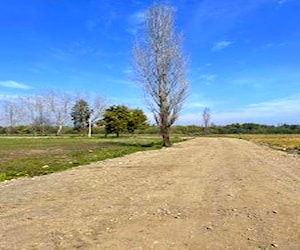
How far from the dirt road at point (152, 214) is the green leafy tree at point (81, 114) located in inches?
4210

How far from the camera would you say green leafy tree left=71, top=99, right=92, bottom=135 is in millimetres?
120375

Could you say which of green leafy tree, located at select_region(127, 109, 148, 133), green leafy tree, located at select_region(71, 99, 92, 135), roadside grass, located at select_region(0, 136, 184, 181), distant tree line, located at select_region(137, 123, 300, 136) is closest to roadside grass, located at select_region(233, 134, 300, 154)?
roadside grass, located at select_region(0, 136, 184, 181)

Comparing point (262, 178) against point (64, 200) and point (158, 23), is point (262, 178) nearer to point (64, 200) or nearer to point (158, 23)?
point (64, 200)

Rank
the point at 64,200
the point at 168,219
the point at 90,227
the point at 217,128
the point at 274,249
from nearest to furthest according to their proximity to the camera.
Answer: the point at 274,249 → the point at 90,227 → the point at 168,219 → the point at 64,200 → the point at 217,128

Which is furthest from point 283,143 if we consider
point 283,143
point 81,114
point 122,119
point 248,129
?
point 248,129

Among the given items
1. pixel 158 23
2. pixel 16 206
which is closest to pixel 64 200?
pixel 16 206

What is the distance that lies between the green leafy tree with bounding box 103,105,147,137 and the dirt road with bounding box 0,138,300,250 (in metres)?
93.1

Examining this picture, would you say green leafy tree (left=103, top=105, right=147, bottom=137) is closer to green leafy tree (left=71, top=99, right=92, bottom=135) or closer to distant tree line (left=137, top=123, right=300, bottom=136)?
green leafy tree (left=71, top=99, right=92, bottom=135)

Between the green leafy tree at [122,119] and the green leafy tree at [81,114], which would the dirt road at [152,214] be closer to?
the green leafy tree at [122,119]

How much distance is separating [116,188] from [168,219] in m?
4.84

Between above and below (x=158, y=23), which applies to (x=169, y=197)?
below

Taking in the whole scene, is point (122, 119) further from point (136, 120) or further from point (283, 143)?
point (283, 143)

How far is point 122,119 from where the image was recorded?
10794 centimetres

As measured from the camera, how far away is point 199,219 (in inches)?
314
